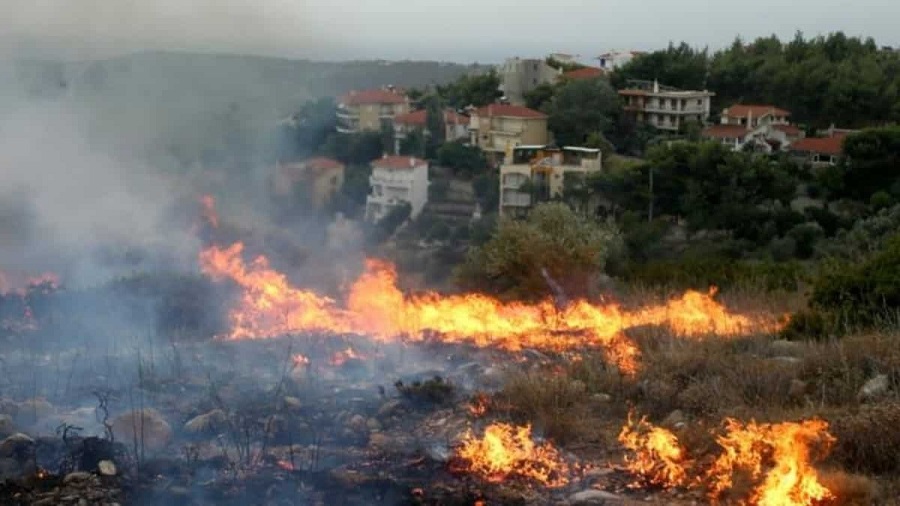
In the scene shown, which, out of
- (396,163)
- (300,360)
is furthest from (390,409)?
(396,163)

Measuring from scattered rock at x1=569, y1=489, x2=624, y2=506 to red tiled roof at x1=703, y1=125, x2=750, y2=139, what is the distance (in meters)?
30.3

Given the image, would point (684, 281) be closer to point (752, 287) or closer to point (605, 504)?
point (752, 287)

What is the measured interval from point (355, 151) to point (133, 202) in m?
21.3

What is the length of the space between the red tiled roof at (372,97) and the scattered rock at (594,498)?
32644 millimetres

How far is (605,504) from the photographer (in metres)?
4.25

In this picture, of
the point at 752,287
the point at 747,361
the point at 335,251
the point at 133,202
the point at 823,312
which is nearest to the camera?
the point at 747,361

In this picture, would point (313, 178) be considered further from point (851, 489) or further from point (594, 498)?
point (851, 489)

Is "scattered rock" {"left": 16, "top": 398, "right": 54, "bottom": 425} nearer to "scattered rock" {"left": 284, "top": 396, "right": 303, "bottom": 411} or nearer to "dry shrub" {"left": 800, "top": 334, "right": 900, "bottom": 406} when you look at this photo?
"scattered rock" {"left": 284, "top": 396, "right": 303, "bottom": 411}

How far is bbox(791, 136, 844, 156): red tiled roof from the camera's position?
30.5 metres

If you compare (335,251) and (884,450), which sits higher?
(884,450)

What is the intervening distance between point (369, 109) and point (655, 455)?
34.4m

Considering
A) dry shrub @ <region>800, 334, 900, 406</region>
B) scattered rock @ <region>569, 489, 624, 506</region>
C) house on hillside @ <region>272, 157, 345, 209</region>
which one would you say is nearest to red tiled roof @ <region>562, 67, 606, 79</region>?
house on hillside @ <region>272, 157, 345, 209</region>

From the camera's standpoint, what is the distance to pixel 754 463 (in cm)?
439

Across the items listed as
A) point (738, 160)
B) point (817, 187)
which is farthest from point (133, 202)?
point (817, 187)
